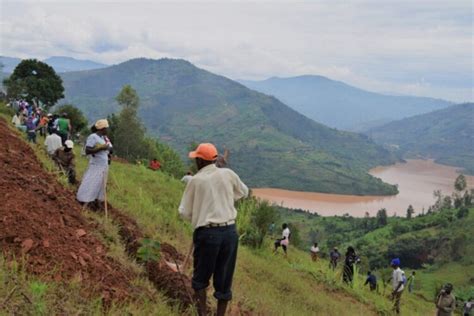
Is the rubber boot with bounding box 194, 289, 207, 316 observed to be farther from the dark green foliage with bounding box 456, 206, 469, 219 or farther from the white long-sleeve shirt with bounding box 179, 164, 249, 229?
the dark green foliage with bounding box 456, 206, 469, 219

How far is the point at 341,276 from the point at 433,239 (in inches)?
2357

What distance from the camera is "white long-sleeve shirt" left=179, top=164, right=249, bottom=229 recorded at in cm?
350

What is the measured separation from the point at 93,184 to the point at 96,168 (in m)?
0.24

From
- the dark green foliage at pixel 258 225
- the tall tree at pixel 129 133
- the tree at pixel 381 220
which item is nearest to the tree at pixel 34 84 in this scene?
the tall tree at pixel 129 133

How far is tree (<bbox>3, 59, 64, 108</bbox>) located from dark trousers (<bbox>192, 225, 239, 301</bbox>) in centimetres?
3367

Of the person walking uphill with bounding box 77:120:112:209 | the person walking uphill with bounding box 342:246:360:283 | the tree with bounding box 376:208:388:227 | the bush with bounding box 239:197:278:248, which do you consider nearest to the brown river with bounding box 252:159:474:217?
the tree with bounding box 376:208:388:227

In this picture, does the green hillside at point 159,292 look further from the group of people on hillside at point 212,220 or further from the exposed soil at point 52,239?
the group of people on hillside at point 212,220

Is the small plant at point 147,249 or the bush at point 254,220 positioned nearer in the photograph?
the small plant at point 147,249

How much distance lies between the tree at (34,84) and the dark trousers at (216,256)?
33666 millimetres

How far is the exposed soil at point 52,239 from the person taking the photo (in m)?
3.56

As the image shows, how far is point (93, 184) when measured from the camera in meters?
5.86

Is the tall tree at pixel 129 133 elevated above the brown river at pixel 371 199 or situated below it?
above

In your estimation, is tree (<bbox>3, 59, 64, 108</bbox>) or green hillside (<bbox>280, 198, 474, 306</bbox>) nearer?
tree (<bbox>3, 59, 64, 108</bbox>)

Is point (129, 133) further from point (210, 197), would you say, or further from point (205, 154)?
point (210, 197)
